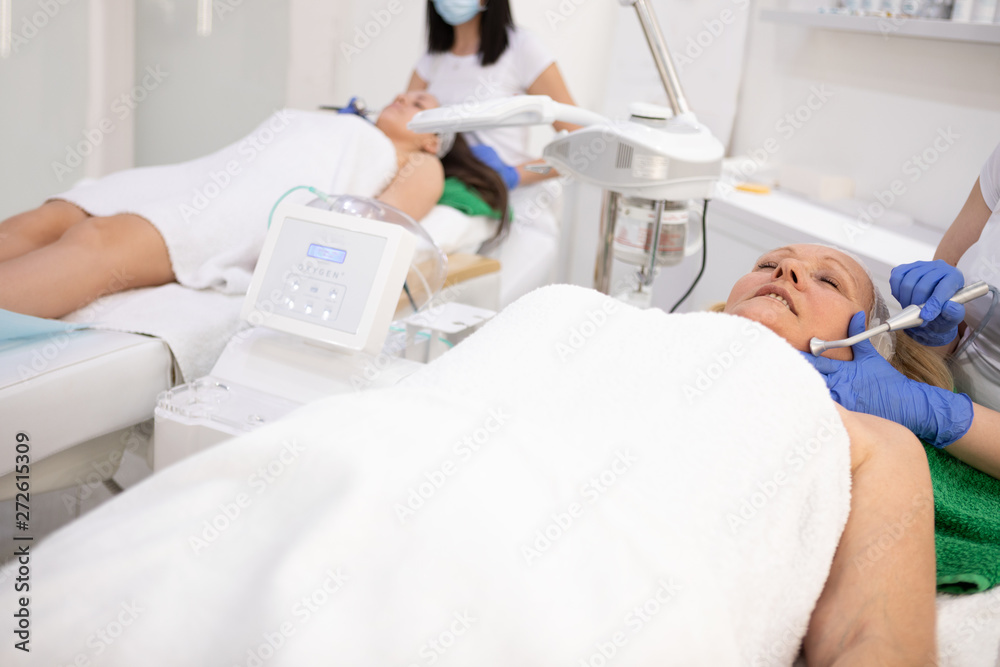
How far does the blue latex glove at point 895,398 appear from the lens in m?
0.99

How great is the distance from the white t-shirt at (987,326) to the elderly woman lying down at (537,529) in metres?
0.29

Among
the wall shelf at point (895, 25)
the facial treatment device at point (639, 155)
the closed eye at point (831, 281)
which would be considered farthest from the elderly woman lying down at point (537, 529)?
the wall shelf at point (895, 25)

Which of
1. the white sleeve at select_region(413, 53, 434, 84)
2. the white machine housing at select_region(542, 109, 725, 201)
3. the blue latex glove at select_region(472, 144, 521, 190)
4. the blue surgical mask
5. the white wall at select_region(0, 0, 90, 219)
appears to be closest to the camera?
the white machine housing at select_region(542, 109, 725, 201)

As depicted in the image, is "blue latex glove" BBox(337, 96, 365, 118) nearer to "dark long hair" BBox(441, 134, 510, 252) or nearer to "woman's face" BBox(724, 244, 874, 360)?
"dark long hair" BBox(441, 134, 510, 252)

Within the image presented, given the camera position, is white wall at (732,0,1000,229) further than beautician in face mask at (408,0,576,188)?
No

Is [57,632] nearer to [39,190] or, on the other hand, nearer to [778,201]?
[778,201]

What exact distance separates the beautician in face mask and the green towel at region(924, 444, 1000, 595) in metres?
1.63

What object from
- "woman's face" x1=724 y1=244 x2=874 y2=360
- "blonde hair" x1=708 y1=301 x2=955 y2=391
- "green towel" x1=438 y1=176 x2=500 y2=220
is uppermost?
"woman's face" x1=724 y1=244 x2=874 y2=360

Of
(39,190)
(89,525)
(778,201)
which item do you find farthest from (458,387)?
→ (39,190)

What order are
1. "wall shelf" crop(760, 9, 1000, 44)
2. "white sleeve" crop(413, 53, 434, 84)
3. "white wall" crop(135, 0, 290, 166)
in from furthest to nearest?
"white wall" crop(135, 0, 290, 166)
"white sleeve" crop(413, 53, 434, 84)
"wall shelf" crop(760, 9, 1000, 44)

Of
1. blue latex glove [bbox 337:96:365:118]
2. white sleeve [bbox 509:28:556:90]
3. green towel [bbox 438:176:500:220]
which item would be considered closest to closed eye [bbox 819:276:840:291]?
green towel [bbox 438:176:500:220]

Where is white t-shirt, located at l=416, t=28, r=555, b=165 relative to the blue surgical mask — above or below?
below

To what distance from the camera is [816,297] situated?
1.07 metres

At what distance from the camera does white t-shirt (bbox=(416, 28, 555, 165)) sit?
2.54 m
